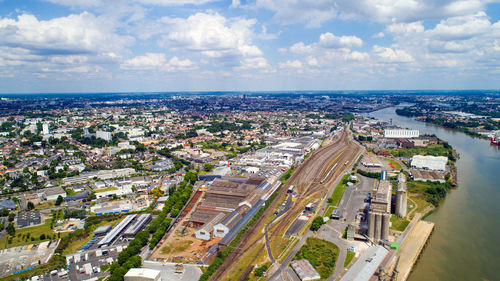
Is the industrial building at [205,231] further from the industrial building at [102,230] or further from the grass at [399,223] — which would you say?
the grass at [399,223]

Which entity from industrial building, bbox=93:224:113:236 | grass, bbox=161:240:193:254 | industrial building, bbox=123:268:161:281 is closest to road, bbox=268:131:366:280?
industrial building, bbox=123:268:161:281

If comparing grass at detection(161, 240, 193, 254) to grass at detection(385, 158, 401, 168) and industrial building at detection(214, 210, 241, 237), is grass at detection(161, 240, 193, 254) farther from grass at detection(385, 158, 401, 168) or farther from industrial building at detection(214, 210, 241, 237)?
grass at detection(385, 158, 401, 168)

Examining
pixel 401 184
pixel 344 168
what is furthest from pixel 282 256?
pixel 344 168

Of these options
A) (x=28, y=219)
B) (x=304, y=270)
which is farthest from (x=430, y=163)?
(x=28, y=219)

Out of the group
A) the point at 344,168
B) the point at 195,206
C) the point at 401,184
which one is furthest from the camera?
the point at 344,168

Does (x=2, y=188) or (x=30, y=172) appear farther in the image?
(x=30, y=172)

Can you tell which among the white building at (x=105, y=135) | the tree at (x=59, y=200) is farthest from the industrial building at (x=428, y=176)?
the white building at (x=105, y=135)

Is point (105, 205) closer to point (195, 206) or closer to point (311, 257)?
point (195, 206)
